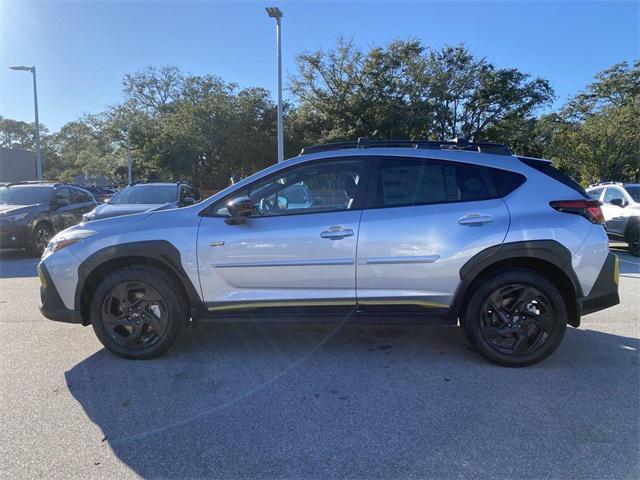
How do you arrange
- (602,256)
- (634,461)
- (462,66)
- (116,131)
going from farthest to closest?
(116,131) → (462,66) → (602,256) → (634,461)

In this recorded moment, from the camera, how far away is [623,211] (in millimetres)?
10711

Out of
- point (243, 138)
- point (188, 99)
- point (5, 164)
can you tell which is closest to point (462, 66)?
point (243, 138)

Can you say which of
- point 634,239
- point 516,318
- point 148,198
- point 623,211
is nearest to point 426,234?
point 516,318

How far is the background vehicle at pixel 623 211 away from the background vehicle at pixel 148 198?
976cm

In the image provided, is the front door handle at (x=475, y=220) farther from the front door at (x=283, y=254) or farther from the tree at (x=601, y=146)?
the tree at (x=601, y=146)

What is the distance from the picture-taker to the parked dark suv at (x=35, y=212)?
9.98 m

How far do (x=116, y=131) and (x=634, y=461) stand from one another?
150ft

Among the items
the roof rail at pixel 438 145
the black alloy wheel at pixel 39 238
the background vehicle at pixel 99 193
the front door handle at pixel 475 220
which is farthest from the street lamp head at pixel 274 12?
the front door handle at pixel 475 220

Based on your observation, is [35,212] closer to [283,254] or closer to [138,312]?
[138,312]

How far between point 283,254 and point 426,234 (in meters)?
1.21

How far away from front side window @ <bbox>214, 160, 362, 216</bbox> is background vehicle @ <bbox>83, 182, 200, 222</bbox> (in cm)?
581

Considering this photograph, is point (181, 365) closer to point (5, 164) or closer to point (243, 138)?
point (243, 138)

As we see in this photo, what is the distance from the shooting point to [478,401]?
10.9 ft

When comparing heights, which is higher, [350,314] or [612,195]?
[612,195]
